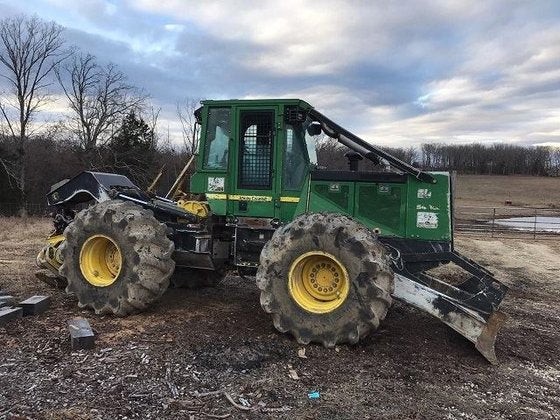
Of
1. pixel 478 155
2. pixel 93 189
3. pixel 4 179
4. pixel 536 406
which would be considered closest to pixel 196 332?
pixel 93 189

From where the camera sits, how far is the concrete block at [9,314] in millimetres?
6297

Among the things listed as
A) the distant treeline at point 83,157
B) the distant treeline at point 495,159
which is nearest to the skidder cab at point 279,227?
the distant treeline at point 83,157

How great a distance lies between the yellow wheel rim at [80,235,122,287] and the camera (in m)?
6.99

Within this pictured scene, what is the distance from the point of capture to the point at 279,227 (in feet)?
21.7

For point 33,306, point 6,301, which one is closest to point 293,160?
point 33,306

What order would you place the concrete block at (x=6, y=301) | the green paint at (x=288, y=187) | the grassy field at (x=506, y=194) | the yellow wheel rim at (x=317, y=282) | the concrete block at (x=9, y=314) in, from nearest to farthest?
the yellow wheel rim at (x=317, y=282), the concrete block at (x=9, y=314), the green paint at (x=288, y=187), the concrete block at (x=6, y=301), the grassy field at (x=506, y=194)

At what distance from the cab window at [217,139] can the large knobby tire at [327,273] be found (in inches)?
71.6

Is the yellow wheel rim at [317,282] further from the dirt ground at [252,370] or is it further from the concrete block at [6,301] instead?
the concrete block at [6,301]

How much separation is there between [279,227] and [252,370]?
2.05 m

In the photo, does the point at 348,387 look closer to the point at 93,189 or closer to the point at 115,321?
the point at 115,321

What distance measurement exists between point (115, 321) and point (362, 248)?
329 cm

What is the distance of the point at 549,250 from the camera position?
17.6 metres

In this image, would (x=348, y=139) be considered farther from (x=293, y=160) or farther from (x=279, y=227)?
(x=279, y=227)

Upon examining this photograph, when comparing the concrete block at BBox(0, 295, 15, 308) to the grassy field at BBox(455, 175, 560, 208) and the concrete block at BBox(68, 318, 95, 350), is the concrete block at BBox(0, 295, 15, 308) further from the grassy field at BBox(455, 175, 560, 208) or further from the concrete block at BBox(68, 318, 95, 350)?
the grassy field at BBox(455, 175, 560, 208)
